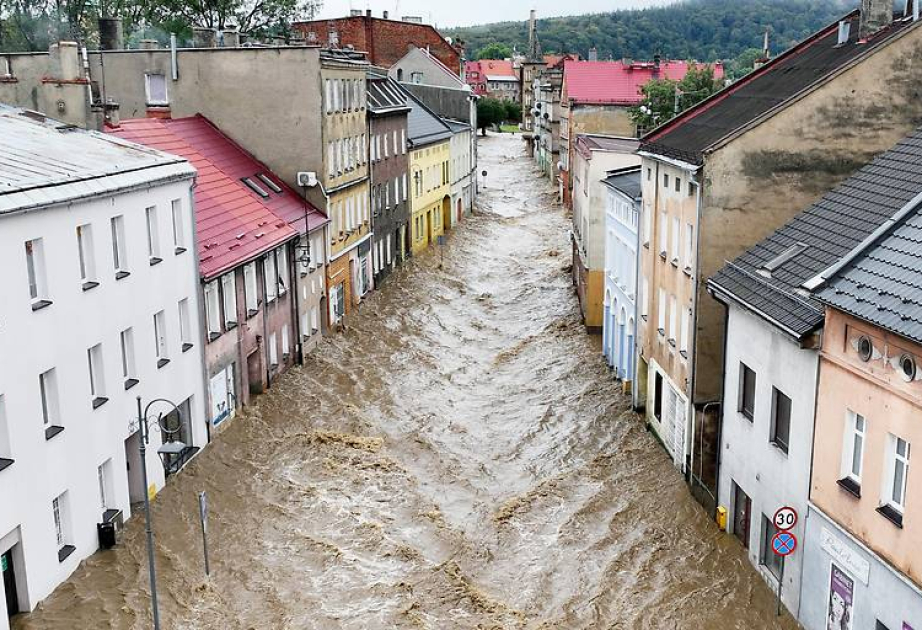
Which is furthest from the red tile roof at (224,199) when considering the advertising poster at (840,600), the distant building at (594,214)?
the advertising poster at (840,600)

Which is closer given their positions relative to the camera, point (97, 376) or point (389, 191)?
point (97, 376)

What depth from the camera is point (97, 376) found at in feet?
68.5

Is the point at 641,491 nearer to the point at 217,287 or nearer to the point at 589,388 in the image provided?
the point at 589,388

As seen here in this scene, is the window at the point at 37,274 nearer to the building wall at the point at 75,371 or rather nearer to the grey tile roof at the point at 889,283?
the building wall at the point at 75,371

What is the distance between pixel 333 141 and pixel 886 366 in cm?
2849

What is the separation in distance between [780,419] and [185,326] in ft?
46.8

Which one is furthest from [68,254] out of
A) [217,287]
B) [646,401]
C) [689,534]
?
[646,401]

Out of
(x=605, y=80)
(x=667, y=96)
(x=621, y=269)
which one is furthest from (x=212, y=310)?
(x=605, y=80)

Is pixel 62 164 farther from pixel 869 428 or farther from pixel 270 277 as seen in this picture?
pixel 869 428

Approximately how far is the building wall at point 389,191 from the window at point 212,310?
20.2 metres

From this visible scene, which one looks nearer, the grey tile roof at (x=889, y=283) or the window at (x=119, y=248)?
the grey tile roof at (x=889, y=283)

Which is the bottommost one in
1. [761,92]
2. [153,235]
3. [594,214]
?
[594,214]

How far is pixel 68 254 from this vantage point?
19.6 m

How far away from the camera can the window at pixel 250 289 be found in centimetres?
2995
